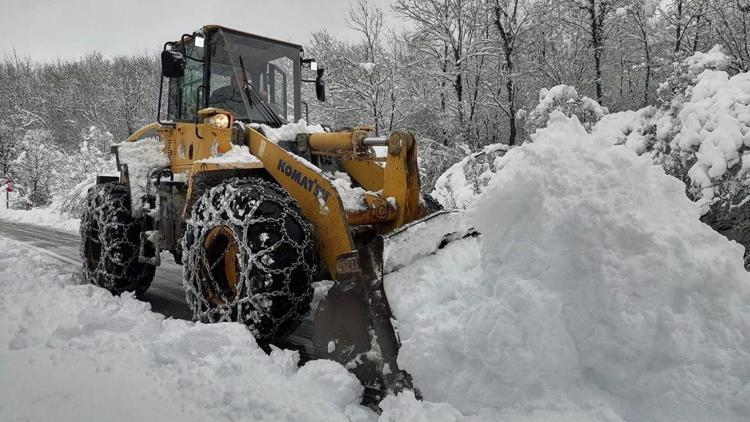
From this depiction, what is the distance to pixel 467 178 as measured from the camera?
30.2 feet

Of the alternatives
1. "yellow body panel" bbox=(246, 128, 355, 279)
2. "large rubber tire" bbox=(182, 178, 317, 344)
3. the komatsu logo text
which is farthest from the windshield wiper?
"large rubber tire" bbox=(182, 178, 317, 344)

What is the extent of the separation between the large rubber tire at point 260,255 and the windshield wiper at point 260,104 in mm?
1465

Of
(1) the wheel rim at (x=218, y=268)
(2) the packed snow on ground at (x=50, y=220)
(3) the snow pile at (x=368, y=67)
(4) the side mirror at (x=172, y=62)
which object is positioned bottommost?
Result: (2) the packed snow on ground at (x=50, y=220)

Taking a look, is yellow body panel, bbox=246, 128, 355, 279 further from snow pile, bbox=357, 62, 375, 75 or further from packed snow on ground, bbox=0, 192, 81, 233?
snow pile, bbox=357, 62, 375, 75

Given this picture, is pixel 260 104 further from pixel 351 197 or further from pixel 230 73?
pixel 351 197

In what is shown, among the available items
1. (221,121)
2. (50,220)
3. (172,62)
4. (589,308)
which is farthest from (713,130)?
(50,220)

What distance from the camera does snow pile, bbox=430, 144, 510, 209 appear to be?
8.67m

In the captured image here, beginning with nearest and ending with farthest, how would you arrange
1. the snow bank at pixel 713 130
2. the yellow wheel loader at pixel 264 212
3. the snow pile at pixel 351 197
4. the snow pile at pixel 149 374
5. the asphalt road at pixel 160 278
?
the snow pile at pixel 149 374 < the yellow wheel loader at pixel 264 212 < the snow pile at pixel 351 197 < the asphalt road at pixel 160 278 < the snow bank at pixel 713 130

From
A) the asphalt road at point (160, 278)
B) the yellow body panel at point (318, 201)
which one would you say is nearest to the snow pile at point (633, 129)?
the yellow body panel at point (318, 201)

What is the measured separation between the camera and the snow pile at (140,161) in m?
5.74

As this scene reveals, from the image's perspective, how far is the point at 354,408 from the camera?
2721 mm

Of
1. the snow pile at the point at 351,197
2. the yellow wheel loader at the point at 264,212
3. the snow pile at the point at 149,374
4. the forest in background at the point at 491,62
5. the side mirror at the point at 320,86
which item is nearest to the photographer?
the snow pile at the point at 149,374

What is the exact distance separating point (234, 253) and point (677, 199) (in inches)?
116

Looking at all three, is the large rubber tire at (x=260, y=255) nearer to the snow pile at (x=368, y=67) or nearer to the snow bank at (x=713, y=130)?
the snow bank at (x=713, y=130)
